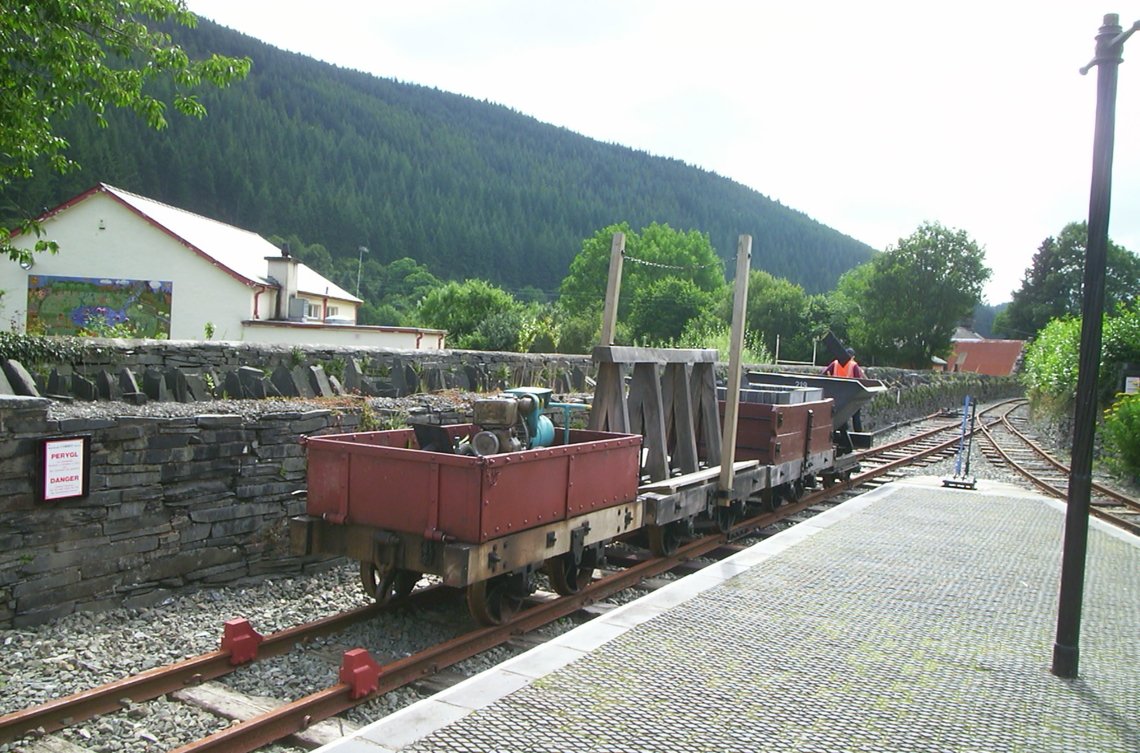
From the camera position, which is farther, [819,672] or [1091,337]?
[1091,337]

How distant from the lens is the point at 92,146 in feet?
275

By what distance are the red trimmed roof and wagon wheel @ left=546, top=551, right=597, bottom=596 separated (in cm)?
8018

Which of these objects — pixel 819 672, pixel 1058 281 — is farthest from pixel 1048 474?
pixel 1058 281

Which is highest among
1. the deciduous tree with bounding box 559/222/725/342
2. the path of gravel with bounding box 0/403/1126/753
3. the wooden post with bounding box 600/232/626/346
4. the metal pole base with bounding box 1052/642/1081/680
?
the deciduous tree with bounding box 559/222/725/342

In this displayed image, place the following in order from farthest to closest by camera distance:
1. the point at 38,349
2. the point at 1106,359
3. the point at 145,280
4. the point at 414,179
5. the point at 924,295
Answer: the point at 414,179 < the point at 924,295 < the point at 145,280 < the point at 1106,359 < the point at 38,349

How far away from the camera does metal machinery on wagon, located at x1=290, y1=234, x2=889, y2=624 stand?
5930 mm

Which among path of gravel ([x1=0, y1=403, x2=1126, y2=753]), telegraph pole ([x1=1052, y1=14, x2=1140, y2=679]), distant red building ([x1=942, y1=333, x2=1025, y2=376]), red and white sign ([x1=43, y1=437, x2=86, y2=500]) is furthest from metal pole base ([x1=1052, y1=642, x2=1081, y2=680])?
distant red building ([x1=942, y1=333, x2=1025, y2=376])

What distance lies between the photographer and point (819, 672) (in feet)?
18.0

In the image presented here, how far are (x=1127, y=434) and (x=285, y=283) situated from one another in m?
24.7

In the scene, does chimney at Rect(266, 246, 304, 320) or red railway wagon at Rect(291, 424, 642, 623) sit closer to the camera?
red railway wagon at Rect(291, 424, 642, 623)

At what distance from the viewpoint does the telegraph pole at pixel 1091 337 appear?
5.64 m

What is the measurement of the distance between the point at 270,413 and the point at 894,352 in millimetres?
61882

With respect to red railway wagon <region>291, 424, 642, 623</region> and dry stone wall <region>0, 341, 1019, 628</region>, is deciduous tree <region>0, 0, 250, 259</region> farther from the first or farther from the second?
red railway wagon <region>291, 424, 642, 623</region>

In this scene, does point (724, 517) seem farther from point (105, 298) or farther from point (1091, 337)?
point (105, 298)
